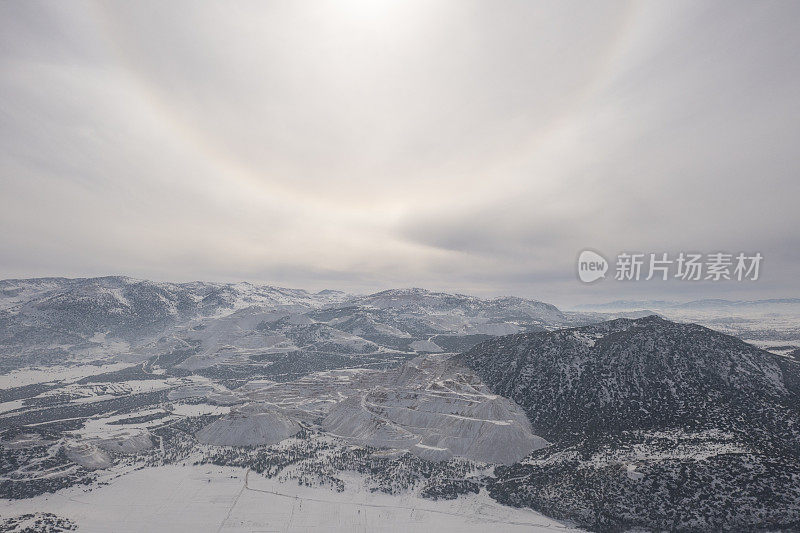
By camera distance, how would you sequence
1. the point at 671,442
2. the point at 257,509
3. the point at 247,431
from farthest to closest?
the point at 247,431 → the point at 671,442 → the point at 257,509

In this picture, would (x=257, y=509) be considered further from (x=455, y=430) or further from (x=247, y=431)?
(x=455, y=430)

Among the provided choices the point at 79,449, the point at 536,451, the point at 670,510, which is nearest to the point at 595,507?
the point at 670,510

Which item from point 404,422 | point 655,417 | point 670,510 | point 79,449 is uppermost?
point 655,417

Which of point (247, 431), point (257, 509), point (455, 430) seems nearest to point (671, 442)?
point (455, 430)

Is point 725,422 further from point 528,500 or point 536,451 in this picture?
point 528,500

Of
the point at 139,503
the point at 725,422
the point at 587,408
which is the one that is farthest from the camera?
the point at 587,408

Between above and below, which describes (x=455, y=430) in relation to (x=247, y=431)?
above

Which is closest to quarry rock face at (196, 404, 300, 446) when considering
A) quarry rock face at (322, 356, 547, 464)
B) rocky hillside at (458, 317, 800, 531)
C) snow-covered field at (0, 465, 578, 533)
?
quarry rock face at (322, 356, 547, 464)

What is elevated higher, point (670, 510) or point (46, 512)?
point (670, 510)
